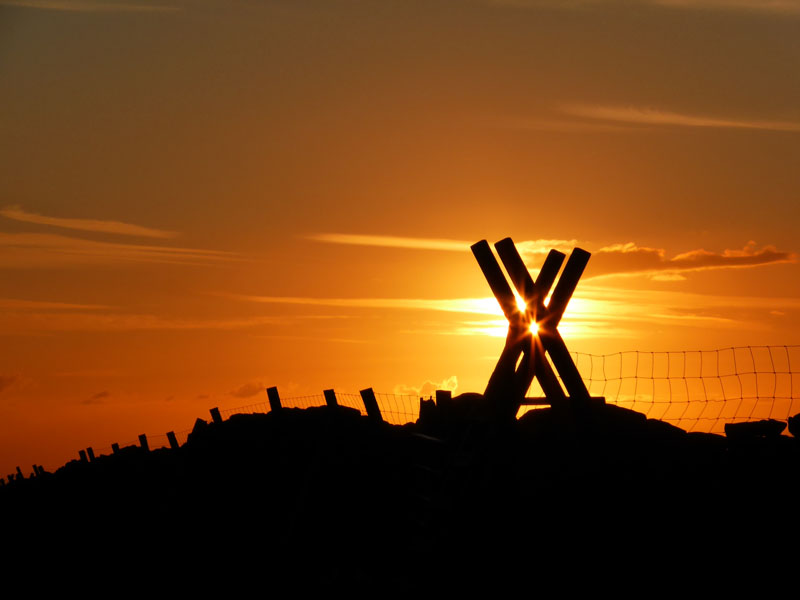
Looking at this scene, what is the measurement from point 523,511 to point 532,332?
2.12 metres

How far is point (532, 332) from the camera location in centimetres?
1020

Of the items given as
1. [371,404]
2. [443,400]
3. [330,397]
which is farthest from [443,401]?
[330,397]

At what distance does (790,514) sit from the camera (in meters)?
9.48

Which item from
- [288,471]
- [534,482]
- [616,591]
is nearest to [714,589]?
[616,591]

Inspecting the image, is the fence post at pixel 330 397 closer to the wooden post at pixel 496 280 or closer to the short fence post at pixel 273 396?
the short fence post at pixel 273 396

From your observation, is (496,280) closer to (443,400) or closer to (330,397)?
(443,400)

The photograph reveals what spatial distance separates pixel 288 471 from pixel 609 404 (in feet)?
26.1

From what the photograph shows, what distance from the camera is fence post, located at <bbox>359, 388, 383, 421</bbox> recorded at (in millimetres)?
13477

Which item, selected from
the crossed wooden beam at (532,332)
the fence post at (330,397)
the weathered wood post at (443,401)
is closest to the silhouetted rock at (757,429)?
the crossed wooden beam at (532,332)

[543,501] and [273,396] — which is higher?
[273,396]

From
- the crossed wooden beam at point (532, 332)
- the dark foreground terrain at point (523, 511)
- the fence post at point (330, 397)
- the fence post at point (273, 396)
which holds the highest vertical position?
the fence post at point (273, 396)

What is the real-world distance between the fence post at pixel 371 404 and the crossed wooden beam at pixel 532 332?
133 inches

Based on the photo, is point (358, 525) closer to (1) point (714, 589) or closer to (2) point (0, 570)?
(1) point (714, 589)

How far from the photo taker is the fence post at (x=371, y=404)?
13.5 metres
